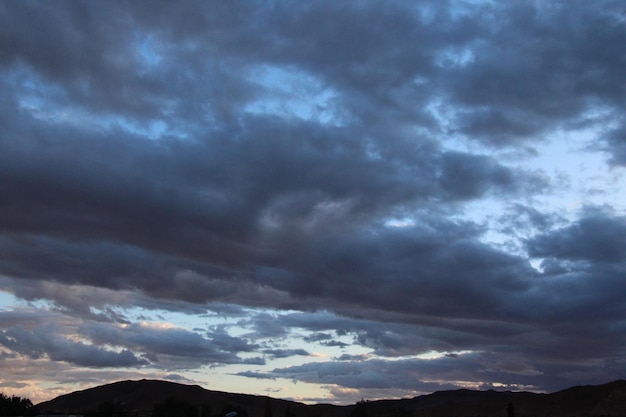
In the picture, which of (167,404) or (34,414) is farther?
(167,404)

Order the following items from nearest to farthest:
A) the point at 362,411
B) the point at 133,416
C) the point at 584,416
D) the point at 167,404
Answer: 1. the point at 133,416
2. the point at 167,404
3. the point at 362,411
4. the point at 584,416

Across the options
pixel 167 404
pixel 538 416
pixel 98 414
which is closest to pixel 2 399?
pixel 98 414

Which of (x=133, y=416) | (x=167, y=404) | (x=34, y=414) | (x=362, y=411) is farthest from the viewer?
(x=362, y=411)

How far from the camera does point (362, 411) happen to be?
173625 mm

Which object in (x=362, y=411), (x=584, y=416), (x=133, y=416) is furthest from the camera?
(x=584, y=416)

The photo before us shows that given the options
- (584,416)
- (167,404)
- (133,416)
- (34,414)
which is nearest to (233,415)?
(34,414)

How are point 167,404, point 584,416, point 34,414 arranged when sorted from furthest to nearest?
1. point 584,416
2. point 167,404
3. point 34,414

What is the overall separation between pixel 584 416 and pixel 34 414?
485 feet

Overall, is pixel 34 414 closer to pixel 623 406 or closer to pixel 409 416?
pixel 409 416

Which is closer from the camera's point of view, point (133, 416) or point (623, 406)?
point (133, 416)

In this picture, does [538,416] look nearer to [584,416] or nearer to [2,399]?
[584,416]

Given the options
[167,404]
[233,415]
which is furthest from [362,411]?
[233,415]

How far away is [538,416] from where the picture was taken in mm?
198375

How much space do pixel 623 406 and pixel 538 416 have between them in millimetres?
23612
